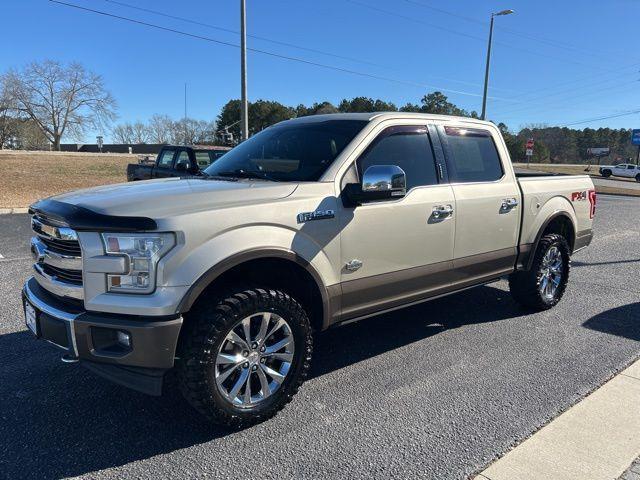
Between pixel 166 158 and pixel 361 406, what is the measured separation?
39.4 feet

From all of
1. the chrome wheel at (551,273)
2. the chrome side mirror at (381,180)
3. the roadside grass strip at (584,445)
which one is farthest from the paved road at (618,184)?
the chrome side mirror at (381,180)

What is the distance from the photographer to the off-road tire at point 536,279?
5.19 metres

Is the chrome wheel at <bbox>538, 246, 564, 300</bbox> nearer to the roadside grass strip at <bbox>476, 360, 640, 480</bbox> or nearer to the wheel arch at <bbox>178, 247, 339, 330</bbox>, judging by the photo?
the roadside grass strip at <bbox>476, 360, 640, 480</bbox>

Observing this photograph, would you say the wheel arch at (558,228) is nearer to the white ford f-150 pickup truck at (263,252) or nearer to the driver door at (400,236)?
the white ford f-150 pickup truck at (263,252)

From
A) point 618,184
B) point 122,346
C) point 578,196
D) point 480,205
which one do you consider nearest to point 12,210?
point 122,346

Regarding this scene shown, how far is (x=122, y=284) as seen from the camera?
2.67 meters

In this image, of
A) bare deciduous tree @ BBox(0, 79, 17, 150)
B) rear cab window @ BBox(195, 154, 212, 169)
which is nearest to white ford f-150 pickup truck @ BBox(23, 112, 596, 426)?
rear cab window @ BBox(195, 154, 212, 169)

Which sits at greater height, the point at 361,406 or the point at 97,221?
the point at 97,221

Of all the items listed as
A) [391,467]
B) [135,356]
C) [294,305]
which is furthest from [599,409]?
[135,356]

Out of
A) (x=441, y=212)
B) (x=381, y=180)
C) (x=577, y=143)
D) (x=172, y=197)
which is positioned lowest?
(x=441, y=212)

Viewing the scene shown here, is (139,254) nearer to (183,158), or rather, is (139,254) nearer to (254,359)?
(254,359)

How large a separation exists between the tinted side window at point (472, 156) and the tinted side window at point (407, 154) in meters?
0.27

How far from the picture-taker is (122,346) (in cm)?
270

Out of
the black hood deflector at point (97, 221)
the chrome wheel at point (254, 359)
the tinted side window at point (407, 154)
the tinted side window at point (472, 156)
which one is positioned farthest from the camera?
the tinted side window at point (472, 156)
